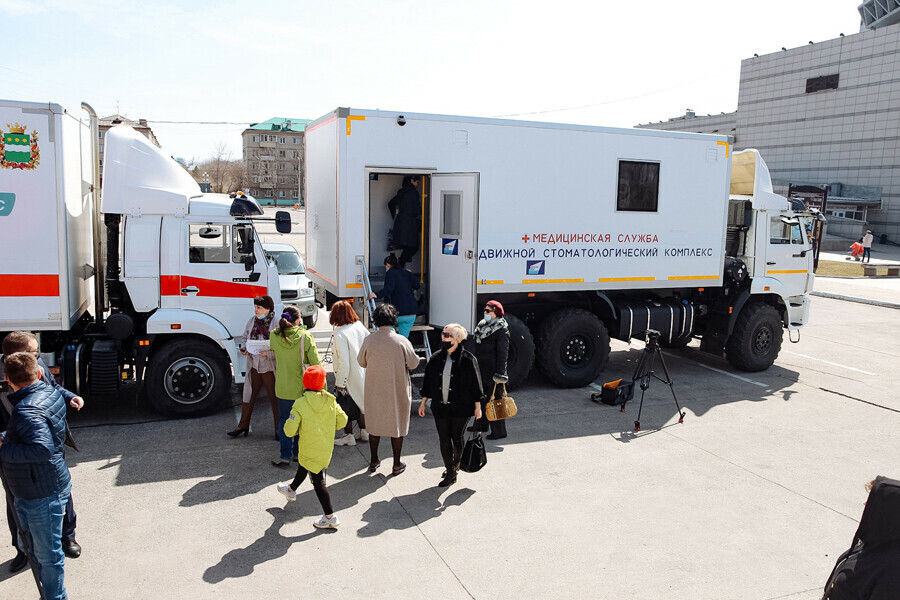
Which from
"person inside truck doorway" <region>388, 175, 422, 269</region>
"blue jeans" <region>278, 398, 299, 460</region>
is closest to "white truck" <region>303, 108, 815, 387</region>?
"person inside truck doorway" <region>388, 175, 422, 269</region>

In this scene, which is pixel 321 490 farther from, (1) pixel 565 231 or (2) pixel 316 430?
(1) pixel 565 231

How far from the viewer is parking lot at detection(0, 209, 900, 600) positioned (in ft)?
15.6

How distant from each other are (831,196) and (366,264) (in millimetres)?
45201

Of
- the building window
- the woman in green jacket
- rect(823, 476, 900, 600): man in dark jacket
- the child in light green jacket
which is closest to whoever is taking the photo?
rect(823, 476, 900, 600): man in dark jacket

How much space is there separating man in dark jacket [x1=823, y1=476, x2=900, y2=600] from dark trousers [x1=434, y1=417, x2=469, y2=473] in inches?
137

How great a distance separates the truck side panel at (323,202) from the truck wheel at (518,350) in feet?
8.02

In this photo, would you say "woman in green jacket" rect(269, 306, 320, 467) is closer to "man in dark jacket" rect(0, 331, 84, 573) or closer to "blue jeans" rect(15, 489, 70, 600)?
"man in dark jacket" rect(0, 331, 84, 573)

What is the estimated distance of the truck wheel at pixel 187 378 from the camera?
784 cm

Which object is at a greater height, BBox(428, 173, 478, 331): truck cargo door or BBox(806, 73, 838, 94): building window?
BBox(806, 73, 838, 94): building window

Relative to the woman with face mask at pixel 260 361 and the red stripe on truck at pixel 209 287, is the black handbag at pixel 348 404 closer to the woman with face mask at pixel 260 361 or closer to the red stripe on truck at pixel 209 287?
the woman with face mask at pixel 260 361

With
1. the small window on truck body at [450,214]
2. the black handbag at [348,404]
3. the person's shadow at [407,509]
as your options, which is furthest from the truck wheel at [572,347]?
the person's shadow at [407,509]

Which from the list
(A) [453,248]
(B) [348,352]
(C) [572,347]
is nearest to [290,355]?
(B) [348,352]

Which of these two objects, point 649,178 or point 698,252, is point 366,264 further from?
point 698,252

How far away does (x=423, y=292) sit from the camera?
9484mm
